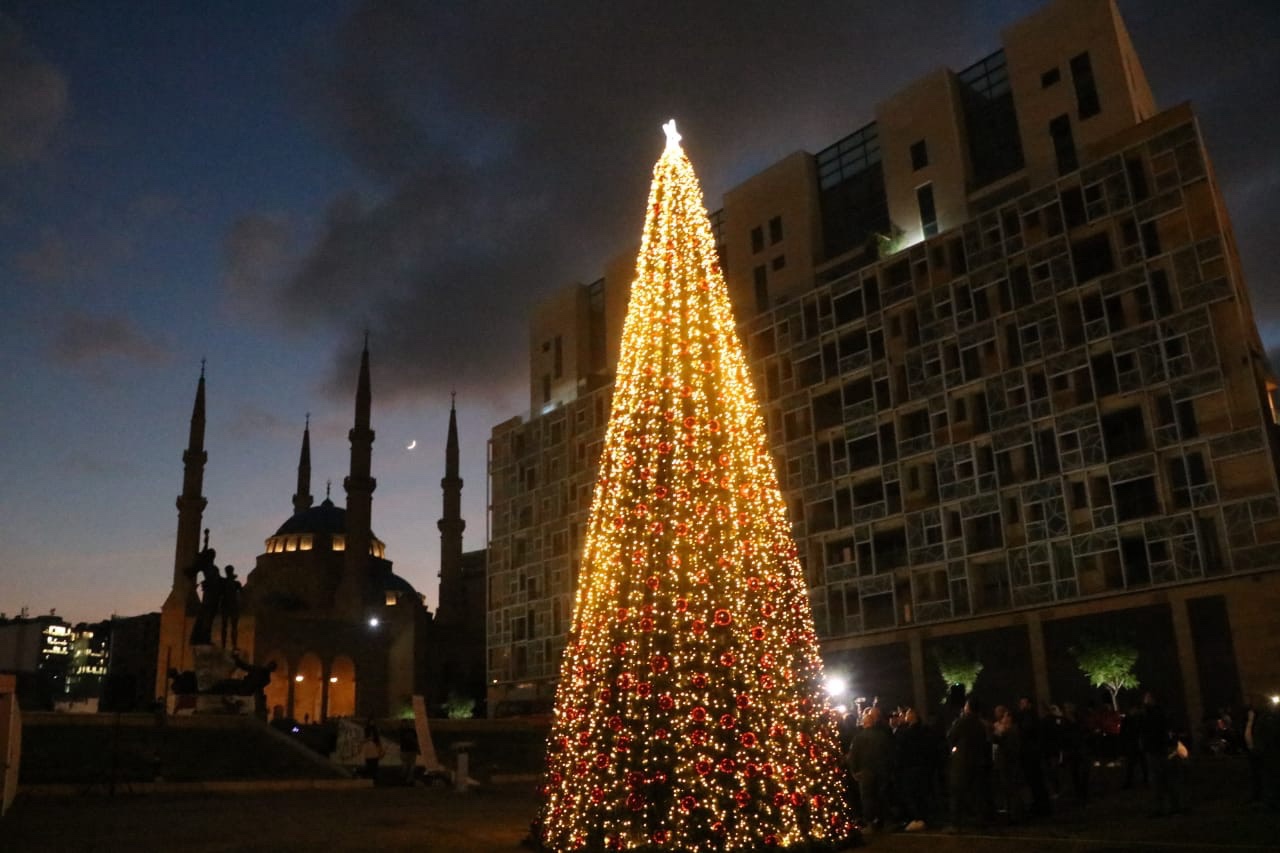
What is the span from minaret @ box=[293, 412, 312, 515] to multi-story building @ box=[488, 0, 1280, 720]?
41.8 meters

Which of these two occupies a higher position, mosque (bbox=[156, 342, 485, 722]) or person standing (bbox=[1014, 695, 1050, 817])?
mosque (bbox=[156, 342, 485, 722])

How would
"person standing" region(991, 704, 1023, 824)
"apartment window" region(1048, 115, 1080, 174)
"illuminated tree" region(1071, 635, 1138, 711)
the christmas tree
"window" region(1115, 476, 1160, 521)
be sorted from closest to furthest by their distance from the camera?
the christmas tree < "person standing" region(991, 704, 1023, 824) < "illuminated tree" region(1071, 635, 1138, 711) < "window" region(1115, 476, 1160, 521) < "apartment window" region(1048, 115, 1080, 174)

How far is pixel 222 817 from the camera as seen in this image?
1461cm

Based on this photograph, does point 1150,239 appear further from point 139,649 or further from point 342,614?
point 139,649

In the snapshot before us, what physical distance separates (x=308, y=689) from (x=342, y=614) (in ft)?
15.5

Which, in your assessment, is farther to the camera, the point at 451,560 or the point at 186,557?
the point at 451,560

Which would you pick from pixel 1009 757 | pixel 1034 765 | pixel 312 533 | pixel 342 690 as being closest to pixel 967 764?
pixel 1009 757

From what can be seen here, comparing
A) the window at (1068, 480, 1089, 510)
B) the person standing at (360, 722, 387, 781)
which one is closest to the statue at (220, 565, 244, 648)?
the person standing at (360, 722, 387, 781)

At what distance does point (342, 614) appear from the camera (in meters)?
58.7

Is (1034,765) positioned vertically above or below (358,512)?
below

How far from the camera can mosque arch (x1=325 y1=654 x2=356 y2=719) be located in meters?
59.5

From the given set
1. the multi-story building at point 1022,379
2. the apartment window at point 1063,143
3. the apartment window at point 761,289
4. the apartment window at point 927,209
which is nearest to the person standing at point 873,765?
the multi-story building at point 1022,379

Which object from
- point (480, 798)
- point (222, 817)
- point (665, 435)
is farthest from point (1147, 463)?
point (222, 817)

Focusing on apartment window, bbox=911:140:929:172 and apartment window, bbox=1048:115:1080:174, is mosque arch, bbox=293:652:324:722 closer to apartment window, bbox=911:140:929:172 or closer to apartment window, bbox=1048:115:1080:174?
apartment window, bbox=911:140:929:172
